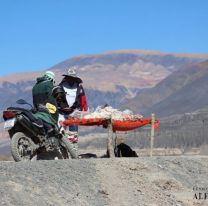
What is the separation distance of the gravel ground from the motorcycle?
1.21m

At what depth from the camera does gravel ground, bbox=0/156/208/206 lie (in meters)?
8.20

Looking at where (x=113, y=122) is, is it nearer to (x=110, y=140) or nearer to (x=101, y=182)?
(x=110, y=140)

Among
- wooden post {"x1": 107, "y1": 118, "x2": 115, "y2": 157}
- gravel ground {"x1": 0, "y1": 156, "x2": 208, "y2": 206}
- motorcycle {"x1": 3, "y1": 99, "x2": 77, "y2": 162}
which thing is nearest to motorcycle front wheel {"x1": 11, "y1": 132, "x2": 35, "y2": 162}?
motorcycle {"x1": 3, "y1": 99, "x2": 77, "y2": 162}

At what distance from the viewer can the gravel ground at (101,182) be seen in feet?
26.9

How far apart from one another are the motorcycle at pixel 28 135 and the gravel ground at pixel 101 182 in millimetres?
1213

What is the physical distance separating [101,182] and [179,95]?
126096mm

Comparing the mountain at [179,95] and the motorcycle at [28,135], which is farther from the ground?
the mountain at [179,95]

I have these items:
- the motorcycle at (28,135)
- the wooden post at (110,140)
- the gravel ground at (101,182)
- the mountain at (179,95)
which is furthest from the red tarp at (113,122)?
the mountain at (179,95)

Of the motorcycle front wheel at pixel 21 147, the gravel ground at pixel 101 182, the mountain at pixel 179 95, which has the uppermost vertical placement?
the mountain at pixel 179 95

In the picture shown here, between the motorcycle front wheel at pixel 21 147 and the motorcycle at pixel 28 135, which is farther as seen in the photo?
the motorcycle at pixel 28 135

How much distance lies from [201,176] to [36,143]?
289cm

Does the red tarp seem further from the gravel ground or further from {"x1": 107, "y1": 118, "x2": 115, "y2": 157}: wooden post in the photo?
the gravel ground

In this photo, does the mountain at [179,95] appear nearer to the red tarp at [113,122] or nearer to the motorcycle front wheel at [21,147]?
the red tarp at [113,122]

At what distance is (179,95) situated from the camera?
441ft
